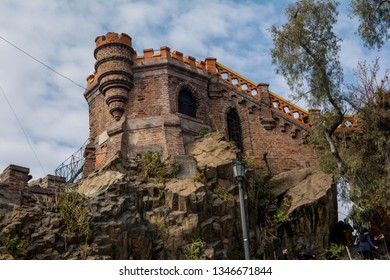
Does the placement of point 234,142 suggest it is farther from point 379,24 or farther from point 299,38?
point 379,24

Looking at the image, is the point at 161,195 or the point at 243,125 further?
the point at 243,125

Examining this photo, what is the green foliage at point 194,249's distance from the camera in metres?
18.9

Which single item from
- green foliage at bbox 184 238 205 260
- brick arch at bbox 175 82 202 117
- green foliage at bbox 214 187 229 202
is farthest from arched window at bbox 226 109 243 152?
green foliage at bbox 184 238 205 260

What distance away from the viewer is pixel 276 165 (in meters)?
25.7

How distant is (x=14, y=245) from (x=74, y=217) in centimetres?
214

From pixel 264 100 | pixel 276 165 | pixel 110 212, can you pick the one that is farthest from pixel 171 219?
pixel 264 100

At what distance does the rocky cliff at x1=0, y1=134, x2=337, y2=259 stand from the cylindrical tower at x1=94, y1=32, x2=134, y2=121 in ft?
11.5

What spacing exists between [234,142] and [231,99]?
323 centimetres

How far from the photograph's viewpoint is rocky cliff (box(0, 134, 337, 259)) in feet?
53.5

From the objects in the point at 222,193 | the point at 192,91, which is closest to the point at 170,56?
the point at 192,91

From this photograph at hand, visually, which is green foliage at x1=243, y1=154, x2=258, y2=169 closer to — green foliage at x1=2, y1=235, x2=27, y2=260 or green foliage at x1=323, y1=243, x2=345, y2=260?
green foliage at x1=323, y1=243, x2=345, y2=260

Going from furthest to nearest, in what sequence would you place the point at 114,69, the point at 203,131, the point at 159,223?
the point at 203,131 < the point at 114,69 < the point at 159,223

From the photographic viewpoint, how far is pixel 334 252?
835 inches

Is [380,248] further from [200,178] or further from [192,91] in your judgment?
[192,91]
